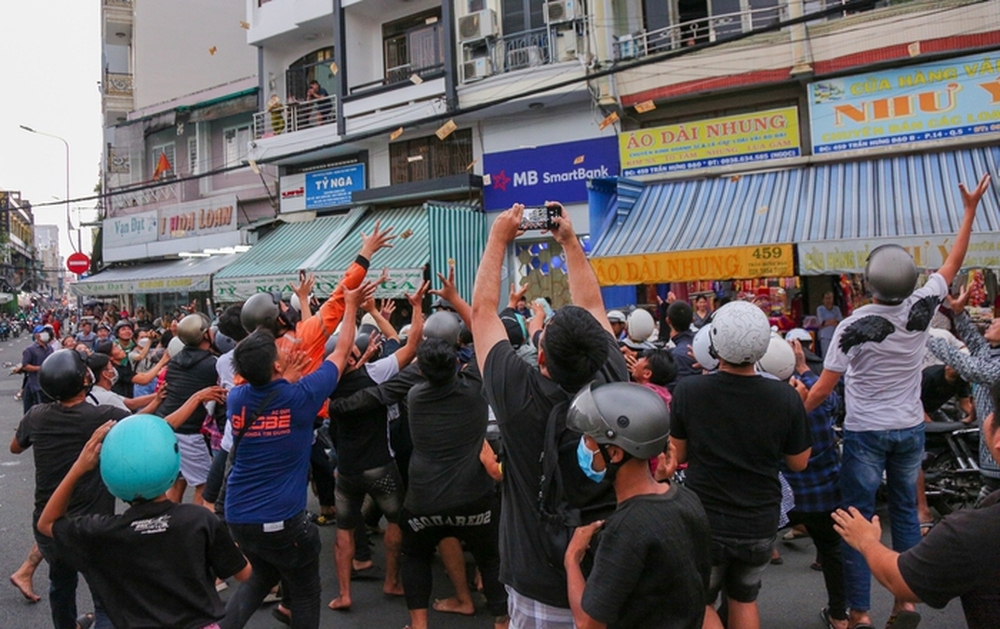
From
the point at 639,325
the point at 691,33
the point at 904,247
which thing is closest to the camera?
the point at 639,325

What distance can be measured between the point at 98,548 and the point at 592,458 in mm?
1845

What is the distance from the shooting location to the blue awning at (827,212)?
8.82m

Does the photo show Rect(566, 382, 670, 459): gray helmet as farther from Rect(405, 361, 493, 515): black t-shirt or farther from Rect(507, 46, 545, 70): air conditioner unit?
Rect(507, 46, 545, 70): air conditioner unit

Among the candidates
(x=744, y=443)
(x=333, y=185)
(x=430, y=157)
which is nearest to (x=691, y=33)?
(x=430, y=157)

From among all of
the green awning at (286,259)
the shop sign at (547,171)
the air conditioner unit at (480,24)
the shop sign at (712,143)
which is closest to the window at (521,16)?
the air conditioner unit at (480,24)

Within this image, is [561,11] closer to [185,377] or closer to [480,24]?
[480,24]

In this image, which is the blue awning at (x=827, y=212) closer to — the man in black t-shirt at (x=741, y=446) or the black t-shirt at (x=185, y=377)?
the man in black t-shirt at (x=741, y=446)

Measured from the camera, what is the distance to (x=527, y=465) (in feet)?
8.77

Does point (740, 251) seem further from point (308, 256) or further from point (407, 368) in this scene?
point (308, 256)

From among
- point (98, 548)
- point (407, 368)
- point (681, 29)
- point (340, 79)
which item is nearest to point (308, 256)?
point (340, 79)

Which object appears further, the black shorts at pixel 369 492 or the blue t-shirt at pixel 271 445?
the black shorts at pixel 369 492

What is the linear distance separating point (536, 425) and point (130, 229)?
937 inches

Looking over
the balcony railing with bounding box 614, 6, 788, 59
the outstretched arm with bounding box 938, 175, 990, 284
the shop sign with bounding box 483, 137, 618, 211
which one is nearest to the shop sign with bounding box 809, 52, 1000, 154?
the balcony railing with bounding box 614, 6, 788, 59

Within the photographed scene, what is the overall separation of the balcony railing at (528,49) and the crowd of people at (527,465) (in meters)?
9.06
